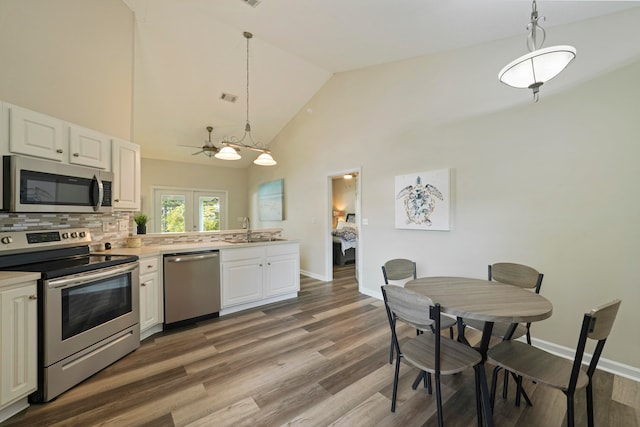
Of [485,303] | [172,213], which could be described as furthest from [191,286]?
[172,213]

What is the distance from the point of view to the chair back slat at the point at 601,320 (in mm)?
1289

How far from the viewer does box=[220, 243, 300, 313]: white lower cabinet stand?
343 centimetres

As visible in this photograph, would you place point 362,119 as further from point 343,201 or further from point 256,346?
point 343,201

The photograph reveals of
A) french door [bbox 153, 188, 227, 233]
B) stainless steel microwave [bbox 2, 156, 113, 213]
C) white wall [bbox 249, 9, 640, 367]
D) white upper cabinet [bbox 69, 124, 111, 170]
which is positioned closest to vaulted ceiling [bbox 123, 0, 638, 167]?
white wall [bbox 249, 9, 640, 367]

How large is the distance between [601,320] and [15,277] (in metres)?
3.43

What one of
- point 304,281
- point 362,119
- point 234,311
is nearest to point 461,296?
point 234,311

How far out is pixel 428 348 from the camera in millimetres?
1823

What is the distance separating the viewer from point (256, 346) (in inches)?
105

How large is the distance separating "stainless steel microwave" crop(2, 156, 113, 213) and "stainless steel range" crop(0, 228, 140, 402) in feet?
0.92

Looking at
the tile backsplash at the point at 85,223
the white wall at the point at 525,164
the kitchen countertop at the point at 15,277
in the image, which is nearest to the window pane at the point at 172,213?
the tile backsplash at the point at 85,223

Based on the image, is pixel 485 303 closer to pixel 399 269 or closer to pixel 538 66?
pixel 399 269

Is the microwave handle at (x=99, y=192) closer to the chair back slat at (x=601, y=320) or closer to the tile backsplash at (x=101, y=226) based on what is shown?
the tile backsplash at (x=101, y=226)

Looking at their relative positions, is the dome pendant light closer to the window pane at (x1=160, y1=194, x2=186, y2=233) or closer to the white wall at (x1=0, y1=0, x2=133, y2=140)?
the white wall at (x1=0, y1=0, x2=133, y2=140)

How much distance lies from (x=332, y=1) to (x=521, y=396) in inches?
148
